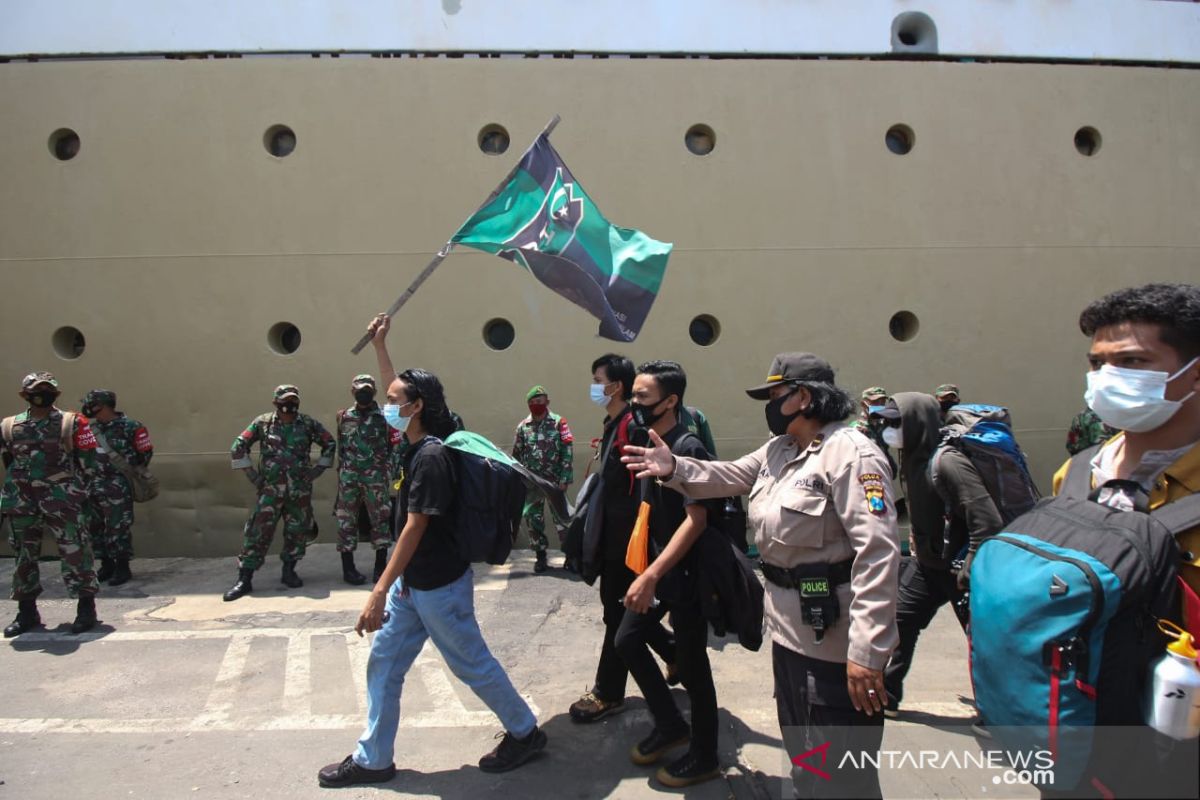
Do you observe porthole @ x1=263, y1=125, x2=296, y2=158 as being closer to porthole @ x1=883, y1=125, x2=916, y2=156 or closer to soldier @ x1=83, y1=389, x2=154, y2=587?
soldier @ x1=83, y1=389, x2=154, y2=587

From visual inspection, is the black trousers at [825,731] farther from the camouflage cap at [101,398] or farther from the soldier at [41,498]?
the camouflage cap at [101,398]

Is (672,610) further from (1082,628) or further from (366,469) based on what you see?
(366,469)

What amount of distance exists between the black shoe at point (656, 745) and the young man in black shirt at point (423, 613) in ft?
1.23

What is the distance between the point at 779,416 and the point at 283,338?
5.37 metres

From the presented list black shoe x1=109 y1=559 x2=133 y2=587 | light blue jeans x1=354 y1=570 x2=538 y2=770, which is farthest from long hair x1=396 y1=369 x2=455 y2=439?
black shoe x1=109 y1=559 x2=133 y2=587

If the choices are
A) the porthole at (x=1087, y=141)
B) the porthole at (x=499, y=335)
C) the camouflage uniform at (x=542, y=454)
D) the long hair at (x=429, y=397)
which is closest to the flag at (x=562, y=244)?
the long hair at (x=429, y=397)

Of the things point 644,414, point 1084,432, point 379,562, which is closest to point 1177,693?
point 644,414

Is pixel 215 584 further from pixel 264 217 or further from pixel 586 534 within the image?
pixel 586 534

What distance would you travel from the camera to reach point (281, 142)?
6309 mm

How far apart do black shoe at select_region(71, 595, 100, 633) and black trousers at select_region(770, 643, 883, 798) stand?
4190mm

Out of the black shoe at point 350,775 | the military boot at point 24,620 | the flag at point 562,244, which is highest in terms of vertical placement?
the flag at point 562,244

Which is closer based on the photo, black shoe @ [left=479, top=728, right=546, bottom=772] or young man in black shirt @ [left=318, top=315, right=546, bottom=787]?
young man in black shirt @ [left=318, top=315, right=546, bottom=787]

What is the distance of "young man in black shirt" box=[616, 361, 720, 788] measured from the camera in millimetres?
2494

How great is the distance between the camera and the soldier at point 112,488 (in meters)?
5.45
